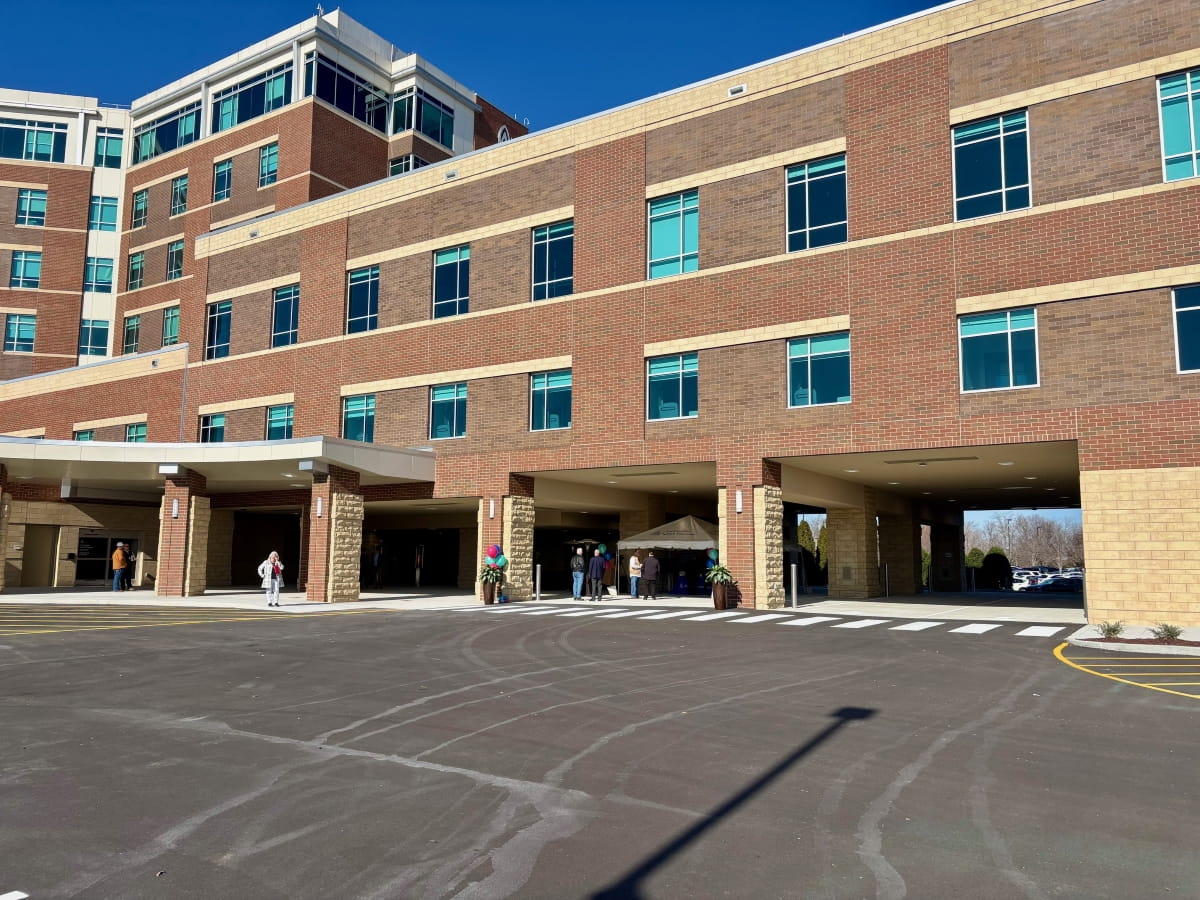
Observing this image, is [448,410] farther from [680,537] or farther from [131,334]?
[131,334]

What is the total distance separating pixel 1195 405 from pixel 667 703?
1559cm

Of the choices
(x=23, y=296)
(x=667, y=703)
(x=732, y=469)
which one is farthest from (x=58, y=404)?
(x=667, y=703)

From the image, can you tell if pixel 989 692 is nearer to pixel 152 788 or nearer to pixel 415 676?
pixel 415 676

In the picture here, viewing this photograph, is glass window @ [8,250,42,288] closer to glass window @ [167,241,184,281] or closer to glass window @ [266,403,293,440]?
glass window @ [167,241,184,281]

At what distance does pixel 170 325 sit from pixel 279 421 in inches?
711

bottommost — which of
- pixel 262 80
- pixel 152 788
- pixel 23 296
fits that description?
pixel 152 788

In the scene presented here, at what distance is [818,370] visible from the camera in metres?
24.4

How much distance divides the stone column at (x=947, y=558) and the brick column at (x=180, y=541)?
32.0 m

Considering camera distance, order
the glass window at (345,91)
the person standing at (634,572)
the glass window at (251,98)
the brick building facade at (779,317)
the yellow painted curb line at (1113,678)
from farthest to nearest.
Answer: the glass window at (251,98) → the glass window at (345,91) → the person standing at (634,572) → the brick building facade at (779,317) → the yellow painted curb line at (1113,678)

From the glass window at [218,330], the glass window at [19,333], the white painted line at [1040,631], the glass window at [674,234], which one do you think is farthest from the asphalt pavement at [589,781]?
the glass window at [19,333]

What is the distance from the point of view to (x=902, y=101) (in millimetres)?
23812

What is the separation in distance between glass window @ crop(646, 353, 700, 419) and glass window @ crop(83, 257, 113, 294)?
40.6 m

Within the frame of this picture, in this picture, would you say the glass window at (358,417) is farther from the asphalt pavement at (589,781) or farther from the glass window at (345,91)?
the asphalt pavement at (589,781)

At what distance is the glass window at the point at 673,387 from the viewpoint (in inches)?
1041
